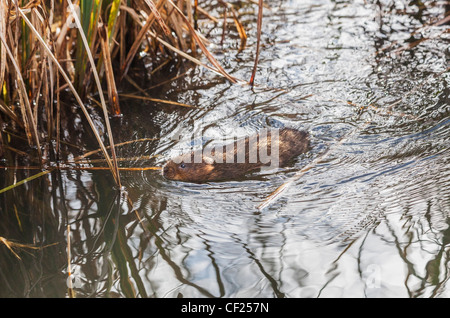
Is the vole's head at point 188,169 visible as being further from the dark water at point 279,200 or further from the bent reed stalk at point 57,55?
the bent reed stalk at point 57,55

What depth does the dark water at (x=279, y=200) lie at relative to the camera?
2459mm

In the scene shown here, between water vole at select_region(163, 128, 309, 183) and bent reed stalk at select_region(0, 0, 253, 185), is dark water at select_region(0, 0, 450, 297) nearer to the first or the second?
water vole at select_region(163, 128, 309, 183)

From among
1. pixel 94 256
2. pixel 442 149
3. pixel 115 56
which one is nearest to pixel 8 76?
pixel 115 56

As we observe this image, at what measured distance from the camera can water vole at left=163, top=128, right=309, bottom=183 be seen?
3.55 metres

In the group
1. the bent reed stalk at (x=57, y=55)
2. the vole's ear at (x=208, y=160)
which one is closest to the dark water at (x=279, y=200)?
the vole's ear at (x=208, y=160)

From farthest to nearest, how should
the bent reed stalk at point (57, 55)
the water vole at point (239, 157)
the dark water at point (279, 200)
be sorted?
the water vole at point (239, 157) < the bent reed stalk at point (57, 55) < the dark water at point (279, 200)

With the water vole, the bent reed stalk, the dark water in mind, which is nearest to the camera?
the dark water

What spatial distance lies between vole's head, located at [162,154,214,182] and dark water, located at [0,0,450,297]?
0.07m

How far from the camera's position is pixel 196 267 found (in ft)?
8.37

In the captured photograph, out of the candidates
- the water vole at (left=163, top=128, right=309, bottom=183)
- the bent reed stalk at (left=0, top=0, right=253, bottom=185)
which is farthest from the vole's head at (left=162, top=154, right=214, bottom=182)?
the bent reed stalk at (left=0, top=0, right=253, bottom=185)

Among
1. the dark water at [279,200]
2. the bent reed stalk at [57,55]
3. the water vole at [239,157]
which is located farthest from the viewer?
the water vole at [239,157]

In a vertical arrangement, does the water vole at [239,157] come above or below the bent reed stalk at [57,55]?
below

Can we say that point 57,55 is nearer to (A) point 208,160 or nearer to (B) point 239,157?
(A) point 208,160

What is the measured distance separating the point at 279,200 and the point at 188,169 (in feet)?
2.39
